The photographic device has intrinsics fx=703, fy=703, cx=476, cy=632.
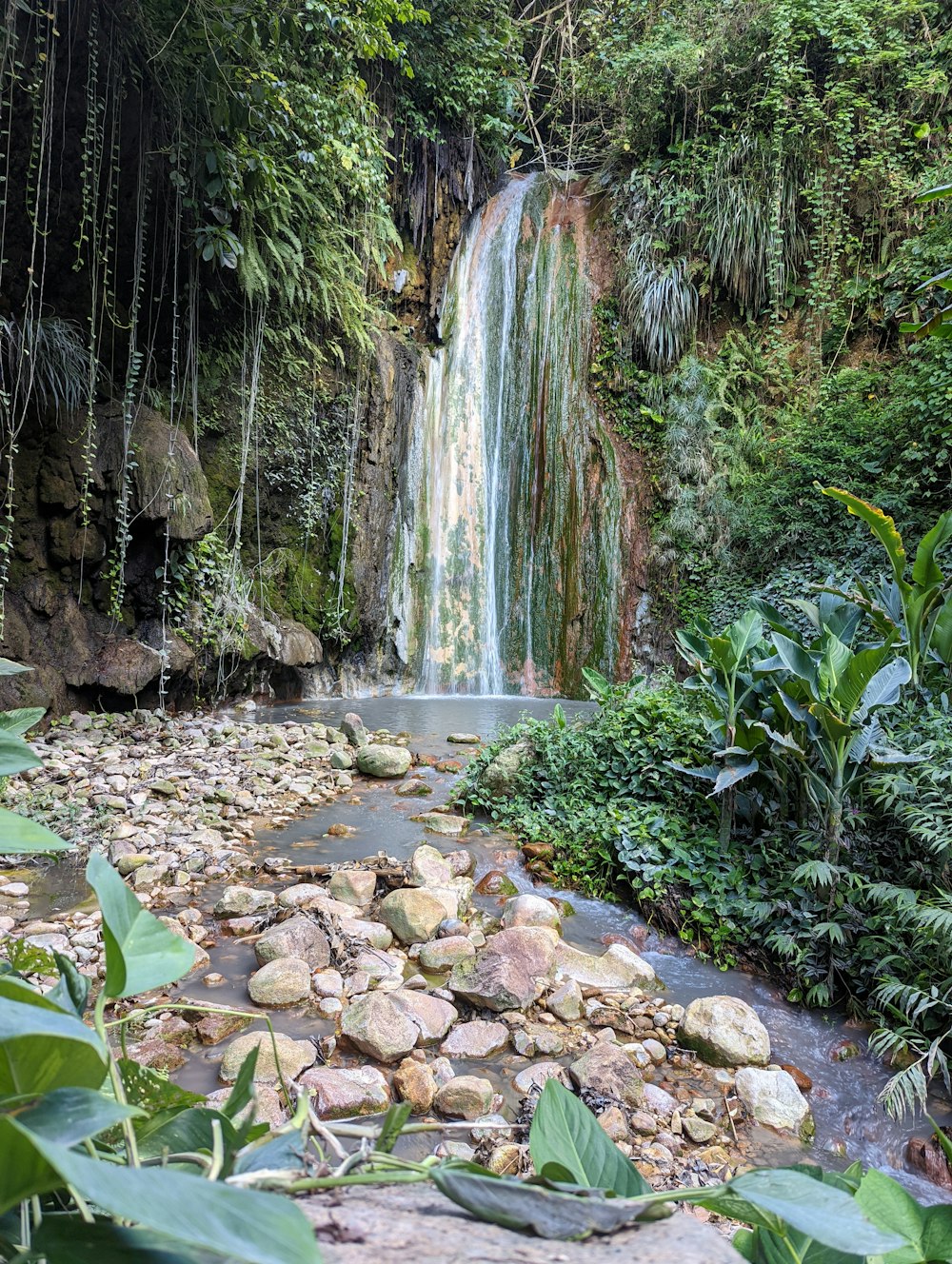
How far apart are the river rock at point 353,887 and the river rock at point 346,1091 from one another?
109 cm

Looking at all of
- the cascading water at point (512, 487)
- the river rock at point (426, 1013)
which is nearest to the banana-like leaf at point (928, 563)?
the river rock at point (426, 1013)

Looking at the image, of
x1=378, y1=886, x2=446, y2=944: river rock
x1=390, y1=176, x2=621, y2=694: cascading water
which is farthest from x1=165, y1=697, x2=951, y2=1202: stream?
x1=390, y1=176, x2=621, y2=694: cascading water

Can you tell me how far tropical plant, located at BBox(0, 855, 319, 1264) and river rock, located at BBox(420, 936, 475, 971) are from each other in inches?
89.3

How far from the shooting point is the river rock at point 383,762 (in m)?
5.14

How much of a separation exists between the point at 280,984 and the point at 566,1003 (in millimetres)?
998

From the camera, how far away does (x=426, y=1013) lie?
2311 mm

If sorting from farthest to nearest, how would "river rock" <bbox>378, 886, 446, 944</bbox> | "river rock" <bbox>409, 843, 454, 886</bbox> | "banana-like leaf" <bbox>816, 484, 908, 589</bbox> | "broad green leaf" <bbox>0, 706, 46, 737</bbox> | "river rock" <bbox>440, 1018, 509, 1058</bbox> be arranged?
"banana-like leaf" <bbox>816, 484, 908, 589</bbox>, "river rock" <bbox>409, 843, 454, 886</bbox>, "river rock" <bbox>378, 886, 446, 944</bbox>, "river rock" <bbox>440, 1018, 509, 1058</bbox>, "broad green leaf" <bbox>0, 706, 46, 737</bbox>

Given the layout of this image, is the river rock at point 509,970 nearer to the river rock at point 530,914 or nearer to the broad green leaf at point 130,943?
the river rock at point 530,914

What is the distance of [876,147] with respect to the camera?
347 inches

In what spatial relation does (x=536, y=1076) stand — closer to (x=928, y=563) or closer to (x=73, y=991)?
(x=73, y=991)

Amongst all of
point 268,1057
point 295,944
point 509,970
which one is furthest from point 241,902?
point 509,970

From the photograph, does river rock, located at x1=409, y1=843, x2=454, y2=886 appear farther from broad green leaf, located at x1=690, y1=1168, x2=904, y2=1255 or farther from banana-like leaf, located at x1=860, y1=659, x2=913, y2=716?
broad green leaf, located at x1=690, y1=1168, x2=904, y2=1255

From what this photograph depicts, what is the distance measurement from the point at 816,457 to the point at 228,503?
6.59 meters

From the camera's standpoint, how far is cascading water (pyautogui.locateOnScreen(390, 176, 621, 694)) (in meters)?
9.80
